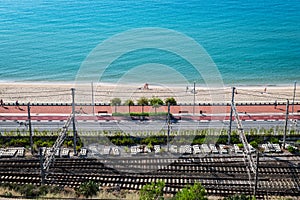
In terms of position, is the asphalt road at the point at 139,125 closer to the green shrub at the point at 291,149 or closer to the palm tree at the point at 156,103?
the palm tree at the point at 156,103

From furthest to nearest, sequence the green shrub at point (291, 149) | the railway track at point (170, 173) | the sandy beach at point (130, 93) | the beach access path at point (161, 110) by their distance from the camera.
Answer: the sandy beach at point (130, 93) → the beach access path at point (161, 110) → the green shrub at point (291, 149) → the railway track at point (170, 173)

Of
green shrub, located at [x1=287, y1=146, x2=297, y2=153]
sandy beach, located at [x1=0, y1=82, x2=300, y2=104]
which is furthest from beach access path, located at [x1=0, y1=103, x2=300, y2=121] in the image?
green shrub, located at [x1=287, y1=146, x2=297, y2=153]

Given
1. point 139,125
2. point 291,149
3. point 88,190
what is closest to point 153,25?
point 139,125

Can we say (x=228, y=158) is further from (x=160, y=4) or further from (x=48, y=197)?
(x=160, y=4)

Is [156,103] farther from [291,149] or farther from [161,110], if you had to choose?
[291,149]

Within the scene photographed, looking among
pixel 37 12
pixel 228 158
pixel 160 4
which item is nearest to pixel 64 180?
pixel 228 158

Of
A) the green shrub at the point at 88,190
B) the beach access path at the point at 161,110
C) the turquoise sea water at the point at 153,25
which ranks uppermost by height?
the turquoise sea water at the point at 153,25

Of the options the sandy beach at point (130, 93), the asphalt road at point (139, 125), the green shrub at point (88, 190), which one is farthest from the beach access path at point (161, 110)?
the green shrub at point (88, 190)
